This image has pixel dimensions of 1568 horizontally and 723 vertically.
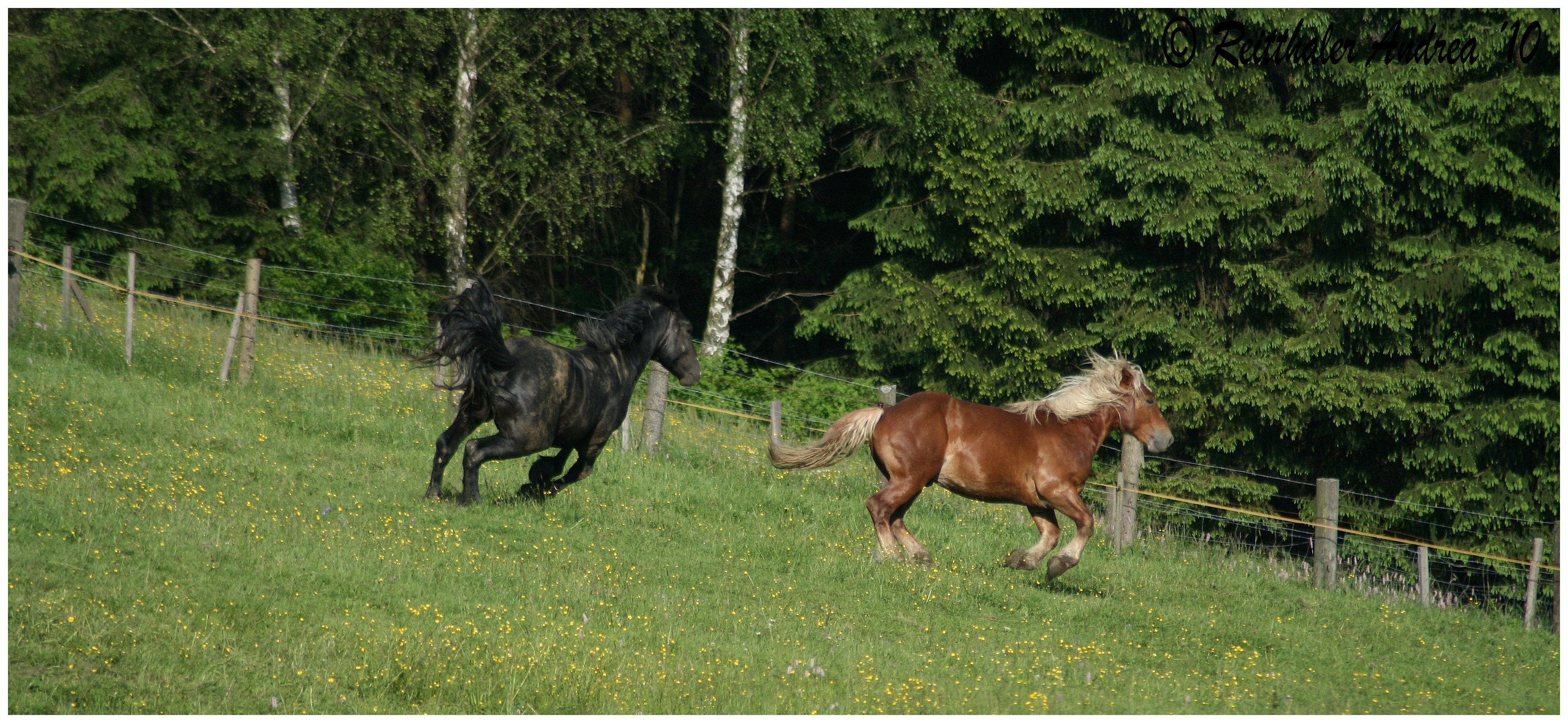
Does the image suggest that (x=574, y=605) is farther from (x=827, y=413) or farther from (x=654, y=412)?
(x=827, y=413)

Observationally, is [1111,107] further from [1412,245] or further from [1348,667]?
[1348,667]

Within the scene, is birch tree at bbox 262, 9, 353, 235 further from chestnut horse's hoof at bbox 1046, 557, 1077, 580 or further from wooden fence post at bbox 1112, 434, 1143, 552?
chestnut horse's hoof at bbox 1046, 557, 1077, 580

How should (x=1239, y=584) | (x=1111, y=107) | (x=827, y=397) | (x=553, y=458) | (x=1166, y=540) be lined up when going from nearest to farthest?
(x=553, y=458)
(x=1239, y=584)
(x=1166, y=540)
(x=1111, y=107)
(x=827, y=397)

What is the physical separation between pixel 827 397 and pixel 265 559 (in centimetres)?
1488

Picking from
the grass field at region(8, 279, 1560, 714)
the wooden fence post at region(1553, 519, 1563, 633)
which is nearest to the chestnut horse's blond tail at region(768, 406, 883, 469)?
the grass field at region(8, 279, 1560, 714)

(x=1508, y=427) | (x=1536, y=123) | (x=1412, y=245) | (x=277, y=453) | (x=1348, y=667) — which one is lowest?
(x=1348, y=667)

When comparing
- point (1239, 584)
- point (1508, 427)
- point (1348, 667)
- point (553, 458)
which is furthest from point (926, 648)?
point (1508, 427)

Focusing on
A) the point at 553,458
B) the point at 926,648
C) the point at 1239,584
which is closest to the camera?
the point at 926,648

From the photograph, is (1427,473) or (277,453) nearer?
(277,453)

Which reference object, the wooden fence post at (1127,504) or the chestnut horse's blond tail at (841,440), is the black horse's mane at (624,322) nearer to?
the chestnut horse's blond tail at (841,440)

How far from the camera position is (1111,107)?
2094 cm

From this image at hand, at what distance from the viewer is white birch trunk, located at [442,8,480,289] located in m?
21.7

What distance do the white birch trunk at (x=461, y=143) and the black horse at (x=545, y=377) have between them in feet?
36.8

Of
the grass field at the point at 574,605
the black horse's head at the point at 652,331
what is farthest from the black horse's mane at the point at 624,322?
the grass field at the point at 574,605
